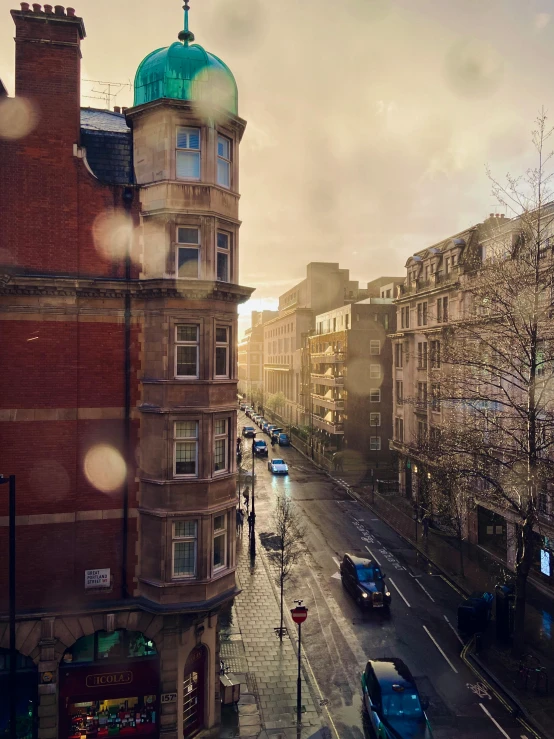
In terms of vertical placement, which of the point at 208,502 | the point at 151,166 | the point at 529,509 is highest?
the point at 151,166

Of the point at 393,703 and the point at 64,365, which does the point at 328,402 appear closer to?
the point at 393,703

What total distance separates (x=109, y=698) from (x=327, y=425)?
4721cm

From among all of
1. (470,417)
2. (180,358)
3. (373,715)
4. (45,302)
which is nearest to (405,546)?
(470,417)

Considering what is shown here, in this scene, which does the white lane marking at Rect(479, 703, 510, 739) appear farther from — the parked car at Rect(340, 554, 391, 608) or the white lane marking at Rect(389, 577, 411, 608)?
the white lane marking at Rect(389, 577, 411, 608)

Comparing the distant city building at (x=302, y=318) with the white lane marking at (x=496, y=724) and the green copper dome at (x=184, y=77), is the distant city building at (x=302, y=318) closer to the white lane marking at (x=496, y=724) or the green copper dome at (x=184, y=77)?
the white lane marking at (x=496, y=724)

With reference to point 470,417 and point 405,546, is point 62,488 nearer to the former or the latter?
point 470,417

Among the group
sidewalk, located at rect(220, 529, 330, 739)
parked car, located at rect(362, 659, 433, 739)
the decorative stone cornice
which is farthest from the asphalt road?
the decorative stone cornice

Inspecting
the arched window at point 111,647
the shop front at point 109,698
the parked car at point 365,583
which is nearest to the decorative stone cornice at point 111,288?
the arched window at point 111,647

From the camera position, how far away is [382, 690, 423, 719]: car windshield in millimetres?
13914

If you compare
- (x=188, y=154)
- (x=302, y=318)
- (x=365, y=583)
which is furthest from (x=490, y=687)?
(x=302, y=318)

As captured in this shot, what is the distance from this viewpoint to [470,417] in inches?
872

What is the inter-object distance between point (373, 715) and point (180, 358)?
11.8 meters

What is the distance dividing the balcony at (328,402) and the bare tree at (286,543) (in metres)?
21.9

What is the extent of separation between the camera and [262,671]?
17.9 meters
